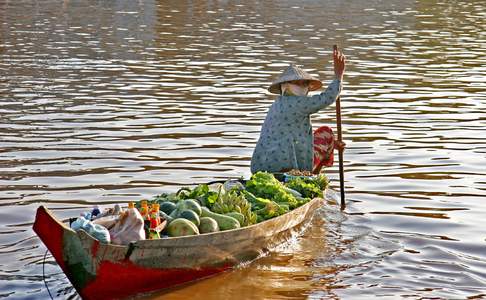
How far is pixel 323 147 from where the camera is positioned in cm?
1120

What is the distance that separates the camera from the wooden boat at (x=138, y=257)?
7.29 meters

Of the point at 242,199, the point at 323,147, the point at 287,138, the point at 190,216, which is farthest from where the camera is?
the point at 323,147

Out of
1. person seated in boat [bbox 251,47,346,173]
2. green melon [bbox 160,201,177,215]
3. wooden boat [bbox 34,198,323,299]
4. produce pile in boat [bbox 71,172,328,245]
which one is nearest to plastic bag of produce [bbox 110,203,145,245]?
produce pile in boat [bbox 71,172,328,245]

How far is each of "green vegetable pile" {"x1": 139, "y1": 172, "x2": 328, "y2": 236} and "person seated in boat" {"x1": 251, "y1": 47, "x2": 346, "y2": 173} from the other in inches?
24.8

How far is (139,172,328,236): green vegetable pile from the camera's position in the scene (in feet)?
27.8

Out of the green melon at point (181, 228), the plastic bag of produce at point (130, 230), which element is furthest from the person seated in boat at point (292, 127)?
the plastic bag of produce at point (130, 230)

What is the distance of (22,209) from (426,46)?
16734mm

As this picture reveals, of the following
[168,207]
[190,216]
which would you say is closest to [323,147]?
[168,207]

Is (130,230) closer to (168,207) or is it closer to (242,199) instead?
(168,207)

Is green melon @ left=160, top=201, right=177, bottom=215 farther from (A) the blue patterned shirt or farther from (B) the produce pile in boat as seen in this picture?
(A) the blue patterned shirt

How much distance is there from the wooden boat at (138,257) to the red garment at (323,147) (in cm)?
258

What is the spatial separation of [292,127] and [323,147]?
0.55 meters

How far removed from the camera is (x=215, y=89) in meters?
18.0

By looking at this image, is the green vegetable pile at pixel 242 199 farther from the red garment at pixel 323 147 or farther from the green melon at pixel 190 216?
the red garment at pixel 323 147
